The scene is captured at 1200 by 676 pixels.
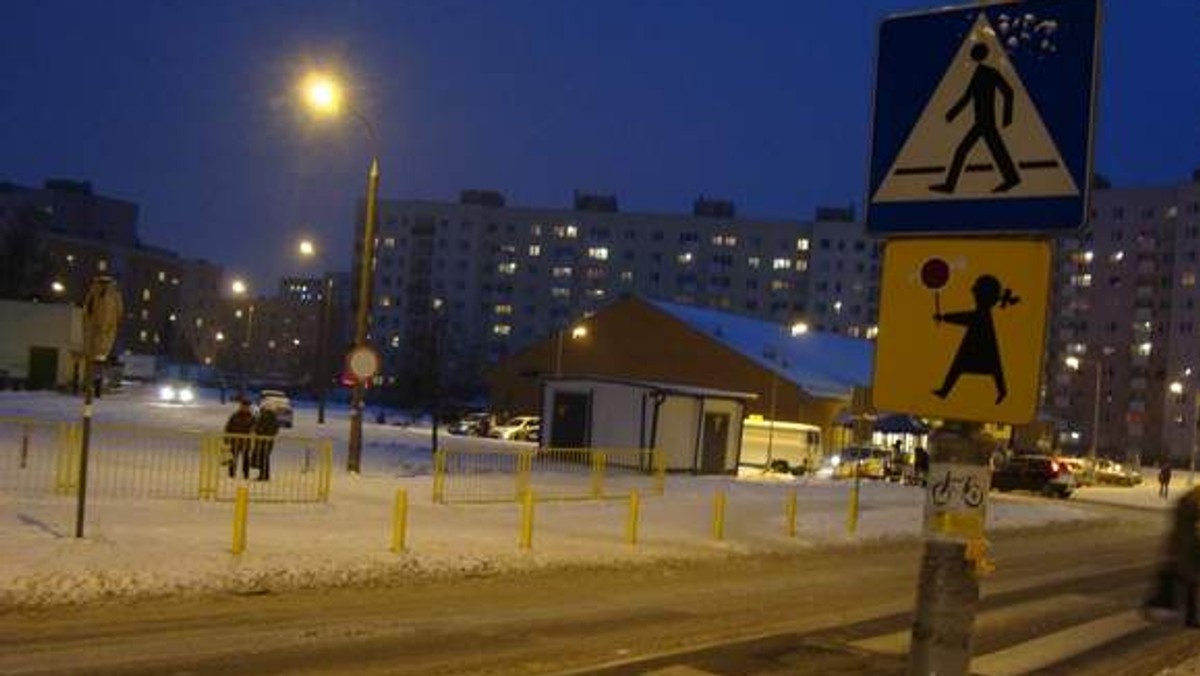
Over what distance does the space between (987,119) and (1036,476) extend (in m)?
55.1

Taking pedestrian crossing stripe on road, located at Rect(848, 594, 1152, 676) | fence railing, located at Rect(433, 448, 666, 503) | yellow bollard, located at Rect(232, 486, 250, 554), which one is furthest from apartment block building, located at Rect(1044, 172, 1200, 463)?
yellow bollard, located at Rect(232, 486, 250, 554)

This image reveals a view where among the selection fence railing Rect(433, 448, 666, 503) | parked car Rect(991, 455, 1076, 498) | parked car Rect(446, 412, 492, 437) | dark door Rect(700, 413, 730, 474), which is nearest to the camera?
fence railing Rect(433, 448, 666, 503)

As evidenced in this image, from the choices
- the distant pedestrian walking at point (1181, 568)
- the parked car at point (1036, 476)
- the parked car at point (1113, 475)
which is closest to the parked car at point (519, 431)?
the parked car at point (1036, 476)

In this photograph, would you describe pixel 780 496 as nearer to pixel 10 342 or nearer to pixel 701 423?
pixel 701 423

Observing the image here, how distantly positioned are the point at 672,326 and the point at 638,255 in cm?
7089

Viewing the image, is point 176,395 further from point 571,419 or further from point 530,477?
point 530,477

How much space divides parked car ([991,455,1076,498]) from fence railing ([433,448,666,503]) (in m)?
22.4

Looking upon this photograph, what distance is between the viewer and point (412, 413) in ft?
321

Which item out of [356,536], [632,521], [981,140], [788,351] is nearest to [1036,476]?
[788,351]

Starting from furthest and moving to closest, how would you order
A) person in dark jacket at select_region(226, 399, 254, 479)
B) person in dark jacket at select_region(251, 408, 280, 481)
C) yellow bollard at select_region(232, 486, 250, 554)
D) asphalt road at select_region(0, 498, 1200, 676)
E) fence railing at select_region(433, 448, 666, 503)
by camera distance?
fence railing at select_region(433, 448, 666, 503) < person in dark jacket at select_region(251, 408, 280, 481) < person in dark jacket at select_region(226, 399, 254, 479) < yellow bollard at select_region(232, 486, 250, 554) < asphalt road at select_region(0, 498, 1200, 676)

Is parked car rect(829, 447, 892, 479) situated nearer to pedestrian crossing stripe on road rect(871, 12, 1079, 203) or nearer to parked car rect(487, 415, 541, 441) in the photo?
parked car rect(487, 415, 541, 441)

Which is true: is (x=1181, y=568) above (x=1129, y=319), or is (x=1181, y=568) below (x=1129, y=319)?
below

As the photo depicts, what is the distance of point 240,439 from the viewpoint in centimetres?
2567

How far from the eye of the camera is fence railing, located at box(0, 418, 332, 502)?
24.1 m
